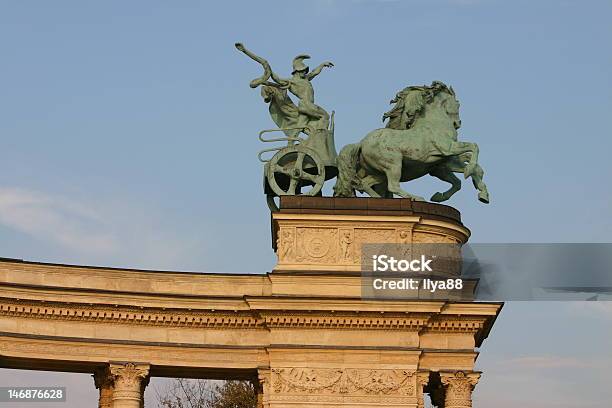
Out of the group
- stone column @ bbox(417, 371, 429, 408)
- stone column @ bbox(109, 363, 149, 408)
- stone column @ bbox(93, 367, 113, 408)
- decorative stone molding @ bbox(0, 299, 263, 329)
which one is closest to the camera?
decorative stone molding @ bbox(0, 299, 263, 329)

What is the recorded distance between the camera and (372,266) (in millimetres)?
42719

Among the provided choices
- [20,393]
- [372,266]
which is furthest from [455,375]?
[20,393]

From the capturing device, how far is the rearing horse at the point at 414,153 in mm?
44656

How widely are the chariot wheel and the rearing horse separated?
0.85 metres

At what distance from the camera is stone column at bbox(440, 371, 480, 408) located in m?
41.9

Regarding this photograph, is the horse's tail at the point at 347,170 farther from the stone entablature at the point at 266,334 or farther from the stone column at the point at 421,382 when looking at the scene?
the stone column at the point at 421,382

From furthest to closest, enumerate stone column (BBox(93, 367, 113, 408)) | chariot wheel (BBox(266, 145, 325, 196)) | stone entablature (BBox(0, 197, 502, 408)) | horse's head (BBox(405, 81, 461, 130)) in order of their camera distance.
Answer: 1. horse's head (BBox(405, 81, 461, 130))
2. chariot wheel (BBox(266, 145, 325, 196))
3. stone column (BBox(93, 367, 113, 408))
4. stone entablature (BBox(0, 197, 502, 408))

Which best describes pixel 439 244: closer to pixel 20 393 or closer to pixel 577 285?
pixel 577 285

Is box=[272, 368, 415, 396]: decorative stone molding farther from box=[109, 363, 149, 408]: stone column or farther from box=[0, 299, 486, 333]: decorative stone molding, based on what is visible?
box=[109, 363, 149, 408]: stone column

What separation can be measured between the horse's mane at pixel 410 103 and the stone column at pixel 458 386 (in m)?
8.75

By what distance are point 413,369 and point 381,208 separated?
5.13m

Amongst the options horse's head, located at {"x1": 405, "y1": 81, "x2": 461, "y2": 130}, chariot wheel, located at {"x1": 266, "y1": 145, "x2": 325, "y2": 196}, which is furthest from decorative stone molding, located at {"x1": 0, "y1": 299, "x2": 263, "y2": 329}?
horse's head, located at {"x1": 405, "y1": 81, "x2": 461, "y2": 130}

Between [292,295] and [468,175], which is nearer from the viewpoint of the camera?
[292,295]

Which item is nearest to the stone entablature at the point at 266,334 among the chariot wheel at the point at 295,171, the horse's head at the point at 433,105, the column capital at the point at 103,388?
the column capital at the point at 103,388
